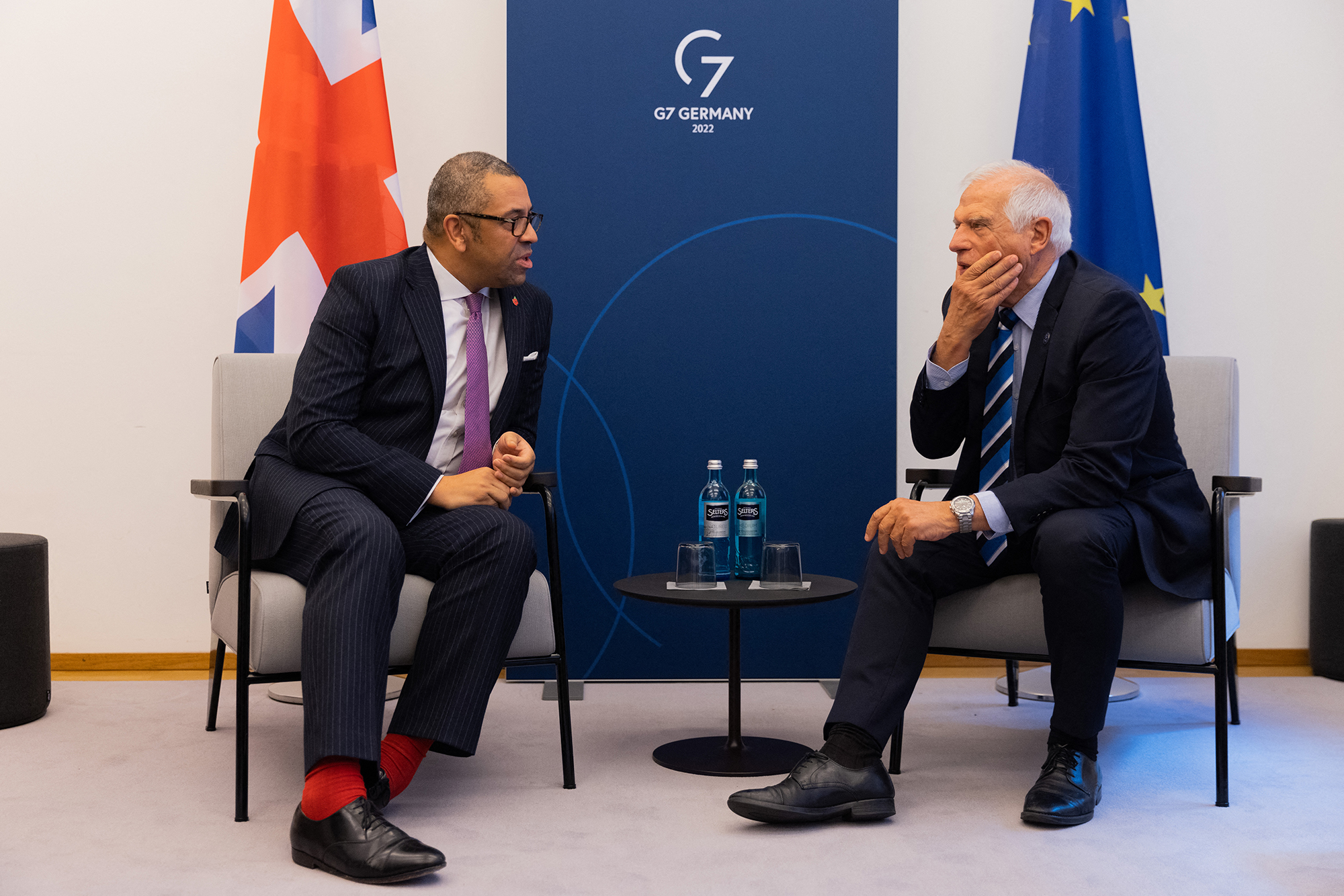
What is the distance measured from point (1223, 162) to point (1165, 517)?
182cm

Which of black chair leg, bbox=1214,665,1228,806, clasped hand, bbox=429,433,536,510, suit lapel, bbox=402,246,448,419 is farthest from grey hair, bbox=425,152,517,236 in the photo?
black chair leg, bbox=1214,665,1228,806

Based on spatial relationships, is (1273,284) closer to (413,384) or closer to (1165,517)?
(1165,517)

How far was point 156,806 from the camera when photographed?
2.15 metres

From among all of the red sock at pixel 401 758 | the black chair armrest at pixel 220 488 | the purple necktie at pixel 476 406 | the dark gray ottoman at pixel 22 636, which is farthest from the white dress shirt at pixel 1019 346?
the dark gray ottoman at pixel 22 636

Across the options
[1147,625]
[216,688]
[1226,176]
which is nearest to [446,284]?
[216,688]

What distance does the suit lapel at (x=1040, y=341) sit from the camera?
7.40ft

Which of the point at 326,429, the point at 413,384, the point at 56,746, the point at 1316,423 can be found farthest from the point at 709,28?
the point at 56,746

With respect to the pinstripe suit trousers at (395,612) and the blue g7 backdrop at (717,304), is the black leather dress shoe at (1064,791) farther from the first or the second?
the blue g7 backdrop at (717,304)

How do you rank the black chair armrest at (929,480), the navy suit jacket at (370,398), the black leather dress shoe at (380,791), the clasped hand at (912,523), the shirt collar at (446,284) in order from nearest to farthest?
the black leather dress shoe at (380,791), the clasped hand at (912,523), the navy suit jacket at (370,398), the shirt collar at (446,284), the black chair armrest at (929,480)

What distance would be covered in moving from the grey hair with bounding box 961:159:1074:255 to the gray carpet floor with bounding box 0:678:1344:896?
1.14 meters

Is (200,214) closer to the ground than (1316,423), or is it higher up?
higher up

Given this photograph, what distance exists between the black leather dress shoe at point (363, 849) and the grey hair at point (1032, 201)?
1626mm

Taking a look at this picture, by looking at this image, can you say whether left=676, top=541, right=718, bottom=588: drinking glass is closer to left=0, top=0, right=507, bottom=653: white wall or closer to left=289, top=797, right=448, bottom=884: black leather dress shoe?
left=289, top=797, right=448, bottom=884: black leather dress shoe

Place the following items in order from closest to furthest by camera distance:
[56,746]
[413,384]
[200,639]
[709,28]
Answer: [413,384] < [56,746] < [709,28] < [200,639]
